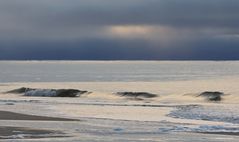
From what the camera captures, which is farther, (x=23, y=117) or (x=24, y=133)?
(x=23, y=117)

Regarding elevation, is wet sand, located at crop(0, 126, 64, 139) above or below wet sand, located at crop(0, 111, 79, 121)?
below

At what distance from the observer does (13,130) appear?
25172 mm

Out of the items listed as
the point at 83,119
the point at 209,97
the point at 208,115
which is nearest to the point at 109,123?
the point at 83,119

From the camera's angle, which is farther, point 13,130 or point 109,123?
point 109,123

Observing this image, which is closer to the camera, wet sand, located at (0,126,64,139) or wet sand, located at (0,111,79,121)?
wet sand, located at (0,126,64,139)

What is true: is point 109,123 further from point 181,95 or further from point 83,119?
point 181,95

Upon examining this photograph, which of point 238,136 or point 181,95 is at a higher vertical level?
point 181,95

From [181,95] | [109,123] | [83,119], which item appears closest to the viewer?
[109,123]

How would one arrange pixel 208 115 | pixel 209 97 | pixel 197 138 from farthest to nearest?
pixel 209 97 < pixel 208 115 < pixel 197 138

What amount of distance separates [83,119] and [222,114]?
872 cm

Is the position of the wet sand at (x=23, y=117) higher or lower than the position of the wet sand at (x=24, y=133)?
higher

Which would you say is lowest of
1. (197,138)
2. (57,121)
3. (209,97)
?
(197,138)

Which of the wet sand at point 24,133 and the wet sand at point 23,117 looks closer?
the wet sand at point 24,133

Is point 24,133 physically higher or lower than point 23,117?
lower
